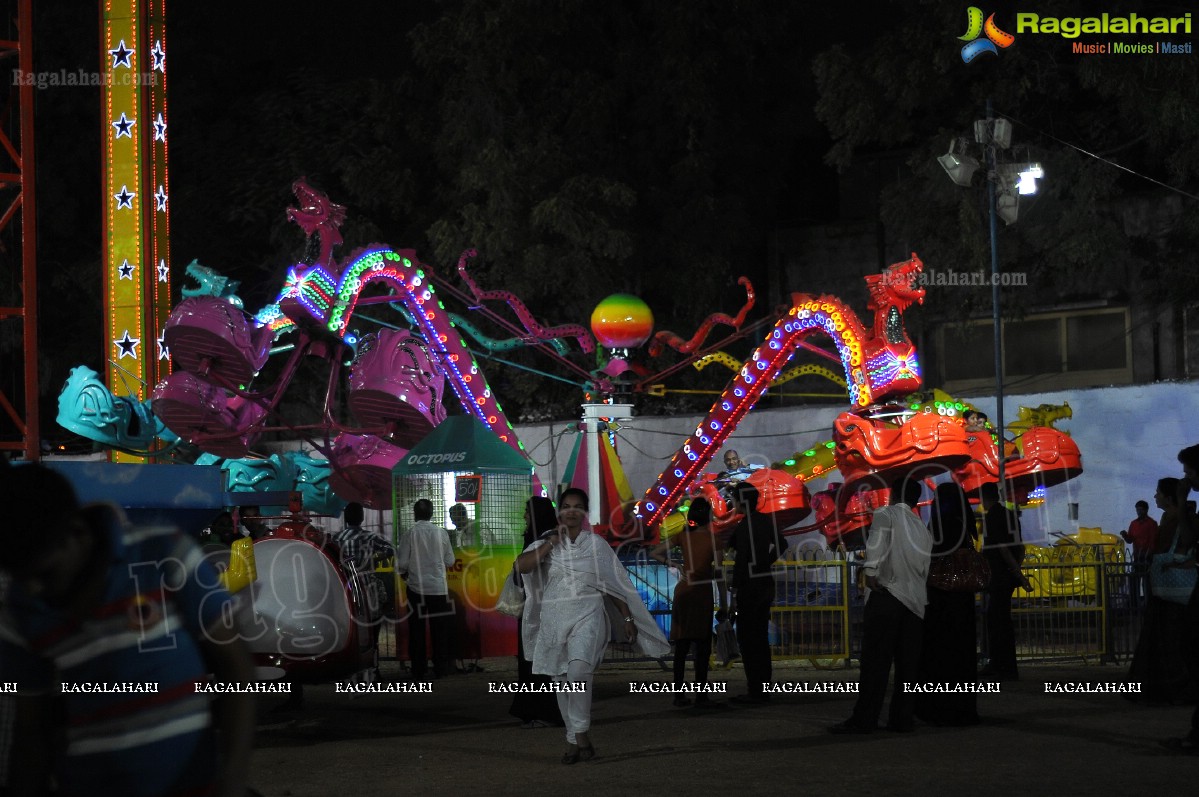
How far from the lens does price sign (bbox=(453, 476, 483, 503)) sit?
1617cm

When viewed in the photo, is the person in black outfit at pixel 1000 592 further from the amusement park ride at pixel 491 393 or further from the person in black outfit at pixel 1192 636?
the person in black outfit at pixel 1192 636

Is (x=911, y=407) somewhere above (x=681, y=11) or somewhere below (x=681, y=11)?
below

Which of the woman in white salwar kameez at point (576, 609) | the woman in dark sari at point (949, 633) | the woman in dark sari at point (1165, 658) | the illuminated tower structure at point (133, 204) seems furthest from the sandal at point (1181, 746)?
the illuminated tower structure at point (133, 204)

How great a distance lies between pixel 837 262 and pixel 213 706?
26.5 meters

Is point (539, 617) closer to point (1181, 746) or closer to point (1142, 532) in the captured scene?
point (1181, 746)

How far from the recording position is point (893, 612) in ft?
34.7

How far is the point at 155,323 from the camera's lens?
22828 millimetres

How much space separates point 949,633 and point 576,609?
3.02 m

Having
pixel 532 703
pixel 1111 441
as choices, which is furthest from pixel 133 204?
pixel 1111 441

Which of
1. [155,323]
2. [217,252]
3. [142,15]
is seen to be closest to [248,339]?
[155,323]

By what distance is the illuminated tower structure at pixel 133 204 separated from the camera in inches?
893

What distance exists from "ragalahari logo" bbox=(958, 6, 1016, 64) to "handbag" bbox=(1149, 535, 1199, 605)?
44.8 ft

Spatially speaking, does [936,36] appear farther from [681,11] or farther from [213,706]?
[213,706]

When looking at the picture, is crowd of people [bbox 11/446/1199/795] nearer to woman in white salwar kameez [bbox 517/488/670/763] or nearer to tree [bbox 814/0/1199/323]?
woman in white salwar kameez [bbox 517/488/670/763]
